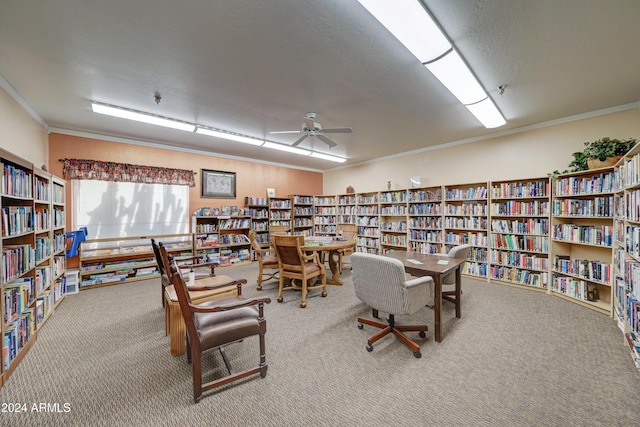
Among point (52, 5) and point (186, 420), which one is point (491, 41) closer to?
point (52, 5)

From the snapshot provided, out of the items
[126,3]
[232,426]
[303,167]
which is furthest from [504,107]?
[303,167]

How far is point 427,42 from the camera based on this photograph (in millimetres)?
1925

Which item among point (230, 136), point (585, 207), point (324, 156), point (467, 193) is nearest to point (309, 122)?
point (230, 136)

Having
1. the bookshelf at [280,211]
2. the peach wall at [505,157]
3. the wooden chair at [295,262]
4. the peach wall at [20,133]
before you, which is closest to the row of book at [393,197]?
the peach wall at [505,157]

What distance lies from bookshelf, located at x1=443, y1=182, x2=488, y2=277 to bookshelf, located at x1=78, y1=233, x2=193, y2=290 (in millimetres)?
5610

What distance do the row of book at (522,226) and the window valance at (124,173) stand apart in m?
6.42

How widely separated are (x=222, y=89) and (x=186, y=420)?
3196 millimetres

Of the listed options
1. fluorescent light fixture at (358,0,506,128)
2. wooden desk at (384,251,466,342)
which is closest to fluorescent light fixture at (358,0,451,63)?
fluorescent light fixture at (358,0,506,128)

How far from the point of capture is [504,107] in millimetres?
3418

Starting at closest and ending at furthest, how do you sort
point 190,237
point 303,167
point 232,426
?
point 232,426 → point 190,237 → point 303,167

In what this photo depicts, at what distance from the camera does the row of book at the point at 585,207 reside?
3051mm

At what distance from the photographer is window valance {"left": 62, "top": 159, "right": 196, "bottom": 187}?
13.7ft

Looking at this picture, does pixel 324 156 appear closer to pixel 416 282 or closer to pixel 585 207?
pixel 416 282

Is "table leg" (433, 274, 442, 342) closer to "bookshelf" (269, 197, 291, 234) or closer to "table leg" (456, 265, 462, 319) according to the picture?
"table leg" (456, 265, 462, 319)
